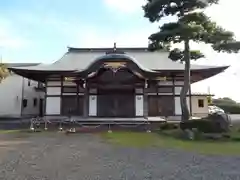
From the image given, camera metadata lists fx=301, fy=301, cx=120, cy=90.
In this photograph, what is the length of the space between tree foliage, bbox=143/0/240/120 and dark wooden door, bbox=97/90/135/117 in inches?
232

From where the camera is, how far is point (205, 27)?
56.5ft

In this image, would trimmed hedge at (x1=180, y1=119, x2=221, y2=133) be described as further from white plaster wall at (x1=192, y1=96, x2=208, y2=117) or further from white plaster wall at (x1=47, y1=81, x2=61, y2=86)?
white plaster wall at (x1=47, y1=81, x2=61, y2=86)

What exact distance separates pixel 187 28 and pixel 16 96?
77.3ft

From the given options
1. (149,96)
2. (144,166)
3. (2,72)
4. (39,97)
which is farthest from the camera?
(39,97)

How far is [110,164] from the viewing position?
7457 millimetres

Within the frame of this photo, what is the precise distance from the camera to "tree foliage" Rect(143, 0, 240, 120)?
16.2 m

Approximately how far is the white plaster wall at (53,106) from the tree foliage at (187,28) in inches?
389

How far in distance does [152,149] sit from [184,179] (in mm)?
4572

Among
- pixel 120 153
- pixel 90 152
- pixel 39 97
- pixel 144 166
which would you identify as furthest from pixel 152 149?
pixel 39 97

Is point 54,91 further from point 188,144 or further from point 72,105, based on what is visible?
point 188,144

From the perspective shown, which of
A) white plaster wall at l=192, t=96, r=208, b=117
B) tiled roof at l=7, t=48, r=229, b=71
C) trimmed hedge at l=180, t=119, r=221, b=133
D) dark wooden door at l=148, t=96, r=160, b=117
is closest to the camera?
trimmed hedge at l=180, t=119, r=221, b=133

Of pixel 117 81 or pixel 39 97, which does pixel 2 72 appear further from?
pixel 117 81

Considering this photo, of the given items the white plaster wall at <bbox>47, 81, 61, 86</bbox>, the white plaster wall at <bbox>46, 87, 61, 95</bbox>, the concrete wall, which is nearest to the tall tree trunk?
the white plaster wall at <bbox>46, 87, 61, 95</bbox>

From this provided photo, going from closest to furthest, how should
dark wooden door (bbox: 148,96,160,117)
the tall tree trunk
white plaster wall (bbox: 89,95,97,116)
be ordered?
the tall tree trunk → white plaster wall (bbox: 89,95,97,116) → dark wooden door (bbox: 148,96,160,117)
